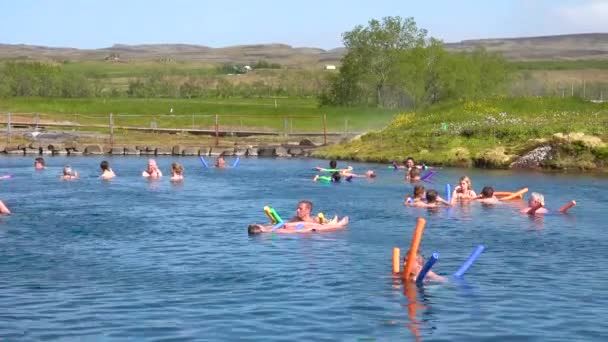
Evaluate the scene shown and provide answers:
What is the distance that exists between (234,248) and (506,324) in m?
9.75

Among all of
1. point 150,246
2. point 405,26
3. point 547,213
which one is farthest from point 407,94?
point 150,246

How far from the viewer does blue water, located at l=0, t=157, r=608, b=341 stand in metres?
17.6

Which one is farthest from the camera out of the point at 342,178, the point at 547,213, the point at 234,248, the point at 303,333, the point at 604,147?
the point at 604,147

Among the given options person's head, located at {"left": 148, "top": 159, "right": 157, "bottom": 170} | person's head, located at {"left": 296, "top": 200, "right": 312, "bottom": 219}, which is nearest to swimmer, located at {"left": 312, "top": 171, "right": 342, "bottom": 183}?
person's head, located at {"left": 148, "top": 159, "right": 157, "bottom": 170}

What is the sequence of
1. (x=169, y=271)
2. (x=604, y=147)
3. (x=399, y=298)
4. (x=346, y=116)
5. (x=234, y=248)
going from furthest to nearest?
1. (x=346, y=116)
2. (x=604, y=147)
3. (x=234, y=248)
4. (x=169, y=271)
5. (x=399, y=298)

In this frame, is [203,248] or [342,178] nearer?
[203,248]

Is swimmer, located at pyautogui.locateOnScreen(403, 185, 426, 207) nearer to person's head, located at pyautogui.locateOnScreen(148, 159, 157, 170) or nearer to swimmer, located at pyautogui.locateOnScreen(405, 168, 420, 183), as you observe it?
swimmer, located at pyautogui.locateOnScreen(405, 168, 420, 183)

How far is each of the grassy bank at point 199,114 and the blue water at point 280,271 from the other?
157 feet

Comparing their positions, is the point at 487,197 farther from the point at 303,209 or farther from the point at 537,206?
the point at 303,209

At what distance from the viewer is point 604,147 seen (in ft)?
172

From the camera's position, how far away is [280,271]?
2270 cm

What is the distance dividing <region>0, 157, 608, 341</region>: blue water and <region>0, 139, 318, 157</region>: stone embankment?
25.3m

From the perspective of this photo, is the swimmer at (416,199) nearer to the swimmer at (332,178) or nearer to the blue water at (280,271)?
the blue water at (280,271)

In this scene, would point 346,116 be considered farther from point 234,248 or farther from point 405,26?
point 234,248
